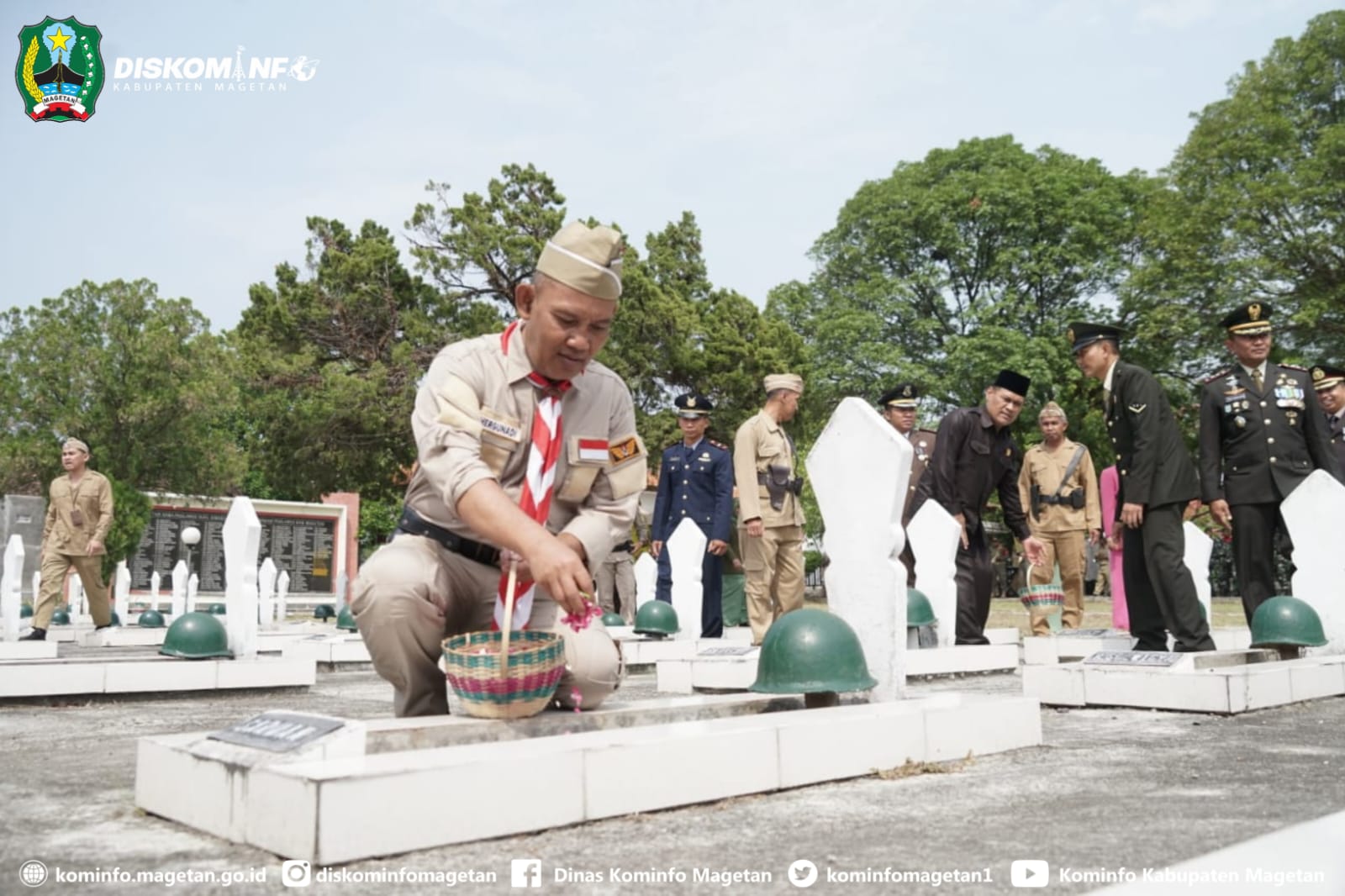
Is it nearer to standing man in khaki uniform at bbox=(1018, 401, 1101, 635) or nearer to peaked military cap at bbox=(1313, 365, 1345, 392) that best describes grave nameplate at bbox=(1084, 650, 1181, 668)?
standing man in khaki uniform at bbox=(1018, 401, 1101, 635)

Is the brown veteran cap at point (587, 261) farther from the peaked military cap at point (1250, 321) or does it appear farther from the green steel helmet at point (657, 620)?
the green steel helmet at point (657, 620)

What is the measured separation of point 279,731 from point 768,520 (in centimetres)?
787

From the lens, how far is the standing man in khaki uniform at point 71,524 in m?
13.4

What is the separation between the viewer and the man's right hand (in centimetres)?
827

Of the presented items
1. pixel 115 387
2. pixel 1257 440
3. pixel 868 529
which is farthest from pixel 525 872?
pixel 115 387

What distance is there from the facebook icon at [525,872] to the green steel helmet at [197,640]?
678 cm

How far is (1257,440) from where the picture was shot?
866cm

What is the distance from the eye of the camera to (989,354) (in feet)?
113

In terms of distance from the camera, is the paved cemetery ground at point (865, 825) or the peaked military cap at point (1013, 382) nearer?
the paved cemetery ground at point (865, 825)

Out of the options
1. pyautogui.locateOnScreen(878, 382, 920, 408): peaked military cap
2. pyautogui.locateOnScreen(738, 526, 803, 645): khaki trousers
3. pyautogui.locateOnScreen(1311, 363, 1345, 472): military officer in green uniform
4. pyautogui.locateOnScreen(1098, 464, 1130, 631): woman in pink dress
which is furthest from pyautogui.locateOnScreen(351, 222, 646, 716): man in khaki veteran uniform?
pyautogui.locateOnScreen(1311, 363, 1345, 472): military officer in green uniform

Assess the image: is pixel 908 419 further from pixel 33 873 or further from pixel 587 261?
pixel 33 873

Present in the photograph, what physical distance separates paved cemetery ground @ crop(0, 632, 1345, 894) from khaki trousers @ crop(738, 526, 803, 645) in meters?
A: 5.65

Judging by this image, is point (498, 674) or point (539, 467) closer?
point (498, 674)

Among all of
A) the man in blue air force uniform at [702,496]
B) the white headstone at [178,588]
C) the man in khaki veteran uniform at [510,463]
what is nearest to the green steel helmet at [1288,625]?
the man in blue air force uniform at [702,496]
